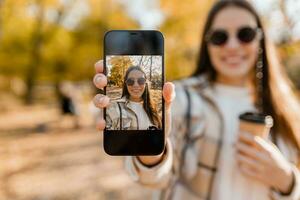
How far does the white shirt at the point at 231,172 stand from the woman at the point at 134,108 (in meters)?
0.73

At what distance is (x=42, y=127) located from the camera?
12.2 metres

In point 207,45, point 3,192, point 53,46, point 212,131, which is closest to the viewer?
point 212,131

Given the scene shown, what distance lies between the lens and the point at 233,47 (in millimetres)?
2111

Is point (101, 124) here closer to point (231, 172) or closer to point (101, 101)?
point (101, 101)

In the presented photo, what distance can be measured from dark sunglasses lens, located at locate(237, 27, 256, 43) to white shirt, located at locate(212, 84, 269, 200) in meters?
0.32

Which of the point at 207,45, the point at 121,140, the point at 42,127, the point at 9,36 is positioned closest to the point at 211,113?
the point at 207,45

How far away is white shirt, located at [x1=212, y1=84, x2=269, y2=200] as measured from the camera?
6.68 feet

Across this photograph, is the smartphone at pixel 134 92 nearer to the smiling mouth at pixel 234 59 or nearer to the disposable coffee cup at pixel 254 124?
the disposable coffee cup at pixel 254 124

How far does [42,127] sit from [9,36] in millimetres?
8310

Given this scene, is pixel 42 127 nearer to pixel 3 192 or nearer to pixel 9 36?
pixel 3 192

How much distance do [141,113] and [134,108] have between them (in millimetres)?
29

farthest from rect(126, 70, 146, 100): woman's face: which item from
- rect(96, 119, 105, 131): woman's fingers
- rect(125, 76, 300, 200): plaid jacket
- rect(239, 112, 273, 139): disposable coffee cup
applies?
rect(239, 112, 273, 139): disposable coffee cup

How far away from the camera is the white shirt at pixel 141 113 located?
1462mm

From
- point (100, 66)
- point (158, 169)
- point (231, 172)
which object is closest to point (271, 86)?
point (231, 172)
